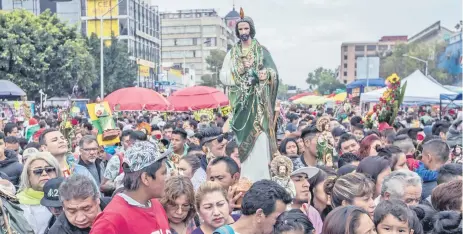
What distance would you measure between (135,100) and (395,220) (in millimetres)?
9842

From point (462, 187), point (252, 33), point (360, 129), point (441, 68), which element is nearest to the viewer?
point (462, 187)

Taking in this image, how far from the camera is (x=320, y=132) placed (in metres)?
7.09

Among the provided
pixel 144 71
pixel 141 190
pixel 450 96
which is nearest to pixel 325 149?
pixel 141 190

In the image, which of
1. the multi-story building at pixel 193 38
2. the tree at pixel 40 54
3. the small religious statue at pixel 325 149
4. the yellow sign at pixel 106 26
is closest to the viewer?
the small religious statue at pixel 325 149

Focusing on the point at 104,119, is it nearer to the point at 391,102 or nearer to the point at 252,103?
the point at 252,103

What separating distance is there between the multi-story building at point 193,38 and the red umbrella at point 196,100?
87.6 m

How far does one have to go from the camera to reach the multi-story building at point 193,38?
10338cm

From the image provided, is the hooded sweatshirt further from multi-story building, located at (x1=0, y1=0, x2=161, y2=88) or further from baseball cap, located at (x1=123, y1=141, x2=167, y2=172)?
multi-story building, located at (x1=0, y1=0, x2=161, y2=88)

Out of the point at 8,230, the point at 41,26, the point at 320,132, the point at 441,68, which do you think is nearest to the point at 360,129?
the point at 320,132

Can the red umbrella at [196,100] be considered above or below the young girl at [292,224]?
above

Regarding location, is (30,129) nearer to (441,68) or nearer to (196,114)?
(196,114)

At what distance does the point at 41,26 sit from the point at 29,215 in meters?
32.7

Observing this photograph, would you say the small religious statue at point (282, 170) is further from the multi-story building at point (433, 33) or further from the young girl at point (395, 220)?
the multi-story building at point (433, 33)

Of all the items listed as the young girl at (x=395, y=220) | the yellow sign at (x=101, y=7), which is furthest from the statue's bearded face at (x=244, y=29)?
the yellow sign at (x=101, y=7)
